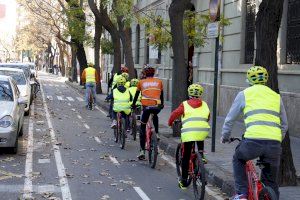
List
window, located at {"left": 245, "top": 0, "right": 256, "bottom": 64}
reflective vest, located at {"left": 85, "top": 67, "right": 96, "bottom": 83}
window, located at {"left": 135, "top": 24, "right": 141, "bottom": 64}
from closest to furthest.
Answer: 1. window, located at {"left": 245, "top": 0, "right": 256, "bottom": 64}
2. reflective vest, located at {"left": 85, "top": 67, "right": 96, "bottom": 83}
3. window, located at {"left": 135, "top": 24, "right": 141, "bottom": 64}

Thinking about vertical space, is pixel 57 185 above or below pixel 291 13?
below

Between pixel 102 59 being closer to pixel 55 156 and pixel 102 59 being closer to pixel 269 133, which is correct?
pixel 55 156

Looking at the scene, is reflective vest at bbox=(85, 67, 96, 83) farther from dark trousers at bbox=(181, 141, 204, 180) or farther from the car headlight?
dark trousers at bbox=(181, 141, 204, 180)

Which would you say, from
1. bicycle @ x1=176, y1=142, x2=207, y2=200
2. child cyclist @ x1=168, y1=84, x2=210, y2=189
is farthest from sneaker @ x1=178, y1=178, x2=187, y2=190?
child cyclist @ x1=168, y1=84, x2=210, y2=189

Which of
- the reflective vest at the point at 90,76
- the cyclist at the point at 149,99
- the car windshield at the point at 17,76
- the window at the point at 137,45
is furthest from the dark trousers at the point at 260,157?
the window at the point at 137,45

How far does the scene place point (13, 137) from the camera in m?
10.5

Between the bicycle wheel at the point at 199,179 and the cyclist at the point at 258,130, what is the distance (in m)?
1.36

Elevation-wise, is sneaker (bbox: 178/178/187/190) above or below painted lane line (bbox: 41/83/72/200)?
above

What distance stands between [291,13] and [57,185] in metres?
9.10

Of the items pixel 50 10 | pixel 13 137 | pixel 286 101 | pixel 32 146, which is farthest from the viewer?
pixel 50 10

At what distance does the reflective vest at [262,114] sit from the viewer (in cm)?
575

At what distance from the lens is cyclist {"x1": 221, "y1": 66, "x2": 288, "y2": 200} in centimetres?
575

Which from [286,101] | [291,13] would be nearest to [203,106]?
[286,101]

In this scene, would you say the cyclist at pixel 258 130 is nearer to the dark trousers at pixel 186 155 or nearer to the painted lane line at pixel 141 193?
the dark trousers at pixel 186 155
